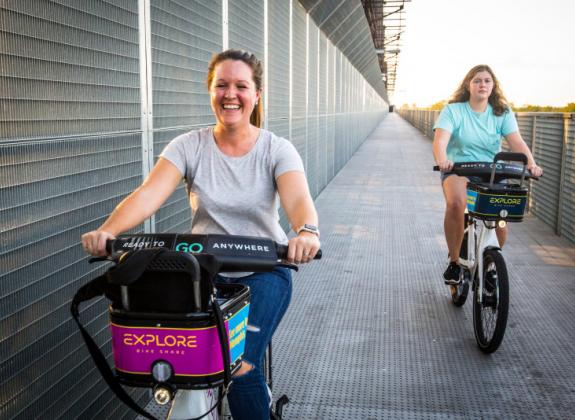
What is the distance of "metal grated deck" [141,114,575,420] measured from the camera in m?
3.61

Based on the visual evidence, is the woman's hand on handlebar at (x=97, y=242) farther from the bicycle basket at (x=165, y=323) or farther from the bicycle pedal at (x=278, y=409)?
the bicycle pedal at (x=278, y=409)

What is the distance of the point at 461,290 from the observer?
16.8ft

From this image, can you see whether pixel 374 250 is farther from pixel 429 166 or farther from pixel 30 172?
pixel 429 166

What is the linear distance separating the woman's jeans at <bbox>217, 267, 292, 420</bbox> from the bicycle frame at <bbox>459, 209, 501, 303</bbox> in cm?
231

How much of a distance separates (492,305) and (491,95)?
5.39 feet

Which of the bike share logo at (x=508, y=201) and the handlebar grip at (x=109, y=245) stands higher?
the handlebar grip at (x=109, y=245)

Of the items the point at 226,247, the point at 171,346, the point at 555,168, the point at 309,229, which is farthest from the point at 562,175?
the point at 171,346

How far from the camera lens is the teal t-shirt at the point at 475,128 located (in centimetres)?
492

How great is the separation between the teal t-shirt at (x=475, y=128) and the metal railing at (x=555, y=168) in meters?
3.11

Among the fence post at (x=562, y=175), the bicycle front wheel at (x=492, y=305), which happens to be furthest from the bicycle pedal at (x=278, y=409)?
the fence post at (x=562, y=175)

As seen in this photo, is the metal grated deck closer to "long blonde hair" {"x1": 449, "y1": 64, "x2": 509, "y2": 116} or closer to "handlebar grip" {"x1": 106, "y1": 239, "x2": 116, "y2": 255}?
"long blonde hair" {"x1": 449, "y1": 64, "x2": 509, "y2": 116}

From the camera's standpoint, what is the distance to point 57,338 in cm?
260

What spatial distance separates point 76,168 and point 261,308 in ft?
3.23

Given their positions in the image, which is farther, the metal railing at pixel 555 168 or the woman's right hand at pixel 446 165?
the metal railing at pixel 555 168
